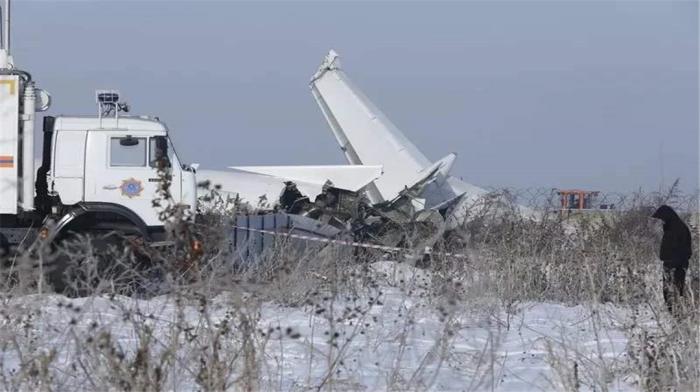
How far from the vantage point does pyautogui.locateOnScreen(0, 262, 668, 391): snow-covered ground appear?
6188mm

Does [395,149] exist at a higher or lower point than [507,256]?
higher

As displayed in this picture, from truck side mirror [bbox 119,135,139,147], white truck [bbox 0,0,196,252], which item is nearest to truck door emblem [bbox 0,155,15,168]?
white truck [bbox 0,0,196,252]

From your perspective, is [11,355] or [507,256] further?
[507,256]

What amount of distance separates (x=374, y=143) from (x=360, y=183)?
4428 millimetres

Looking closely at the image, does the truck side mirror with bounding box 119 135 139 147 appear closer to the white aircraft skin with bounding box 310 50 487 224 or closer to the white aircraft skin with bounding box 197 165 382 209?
the white aircraft skin with bounding box 197 165 382 209

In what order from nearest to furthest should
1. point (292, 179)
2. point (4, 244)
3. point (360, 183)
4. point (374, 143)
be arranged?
point (4, 244)
point (360, 183)
point (292, 179)
point (374, 143)

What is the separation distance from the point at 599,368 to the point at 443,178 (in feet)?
48.8

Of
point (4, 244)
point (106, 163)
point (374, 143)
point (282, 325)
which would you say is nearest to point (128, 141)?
point (106, 163)

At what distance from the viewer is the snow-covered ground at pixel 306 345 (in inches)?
→ 244

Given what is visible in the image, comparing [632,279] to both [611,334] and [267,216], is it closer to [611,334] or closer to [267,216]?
[611,334]

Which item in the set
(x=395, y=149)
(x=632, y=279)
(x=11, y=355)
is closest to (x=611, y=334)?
(x=632, y=279)

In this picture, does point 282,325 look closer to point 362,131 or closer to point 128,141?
point 128,141

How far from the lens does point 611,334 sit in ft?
34.4

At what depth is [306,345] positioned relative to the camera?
8.13 m
